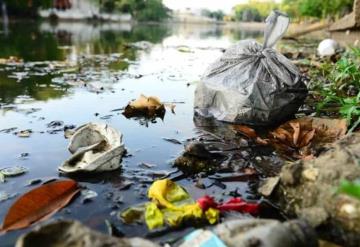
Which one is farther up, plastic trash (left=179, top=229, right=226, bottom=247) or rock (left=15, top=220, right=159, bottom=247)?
rock (left=15, top=220, right=159, bottom=247)

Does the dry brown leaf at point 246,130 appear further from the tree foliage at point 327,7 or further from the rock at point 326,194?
the tree foliage at point 327,7

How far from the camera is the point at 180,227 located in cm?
167

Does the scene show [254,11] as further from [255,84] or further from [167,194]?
[167,194]

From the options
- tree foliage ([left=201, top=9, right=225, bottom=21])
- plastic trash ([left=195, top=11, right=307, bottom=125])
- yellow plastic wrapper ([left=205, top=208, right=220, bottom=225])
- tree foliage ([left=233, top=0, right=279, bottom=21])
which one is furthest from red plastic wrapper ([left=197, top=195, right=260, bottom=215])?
tree foliage ([left=201, top=9, right=225, bottom=21])

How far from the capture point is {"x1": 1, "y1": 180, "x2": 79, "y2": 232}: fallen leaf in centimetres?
167

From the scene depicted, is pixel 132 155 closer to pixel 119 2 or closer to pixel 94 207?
pixel 94 207

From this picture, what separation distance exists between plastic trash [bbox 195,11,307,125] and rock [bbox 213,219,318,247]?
184 cm

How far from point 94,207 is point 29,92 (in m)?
3.17

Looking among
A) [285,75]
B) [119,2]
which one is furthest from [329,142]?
[119,2]

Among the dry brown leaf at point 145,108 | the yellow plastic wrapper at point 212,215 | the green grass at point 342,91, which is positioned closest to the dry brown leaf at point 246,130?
the green grass at point 342,91

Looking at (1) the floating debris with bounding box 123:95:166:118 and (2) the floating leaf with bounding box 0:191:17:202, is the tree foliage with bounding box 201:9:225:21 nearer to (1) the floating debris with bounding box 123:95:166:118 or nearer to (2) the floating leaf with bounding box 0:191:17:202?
(1) the floating debris with bounding box 123:95:166:118

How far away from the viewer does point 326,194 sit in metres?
1.56

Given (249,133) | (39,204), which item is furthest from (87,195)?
(249,133)

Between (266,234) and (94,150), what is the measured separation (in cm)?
133
